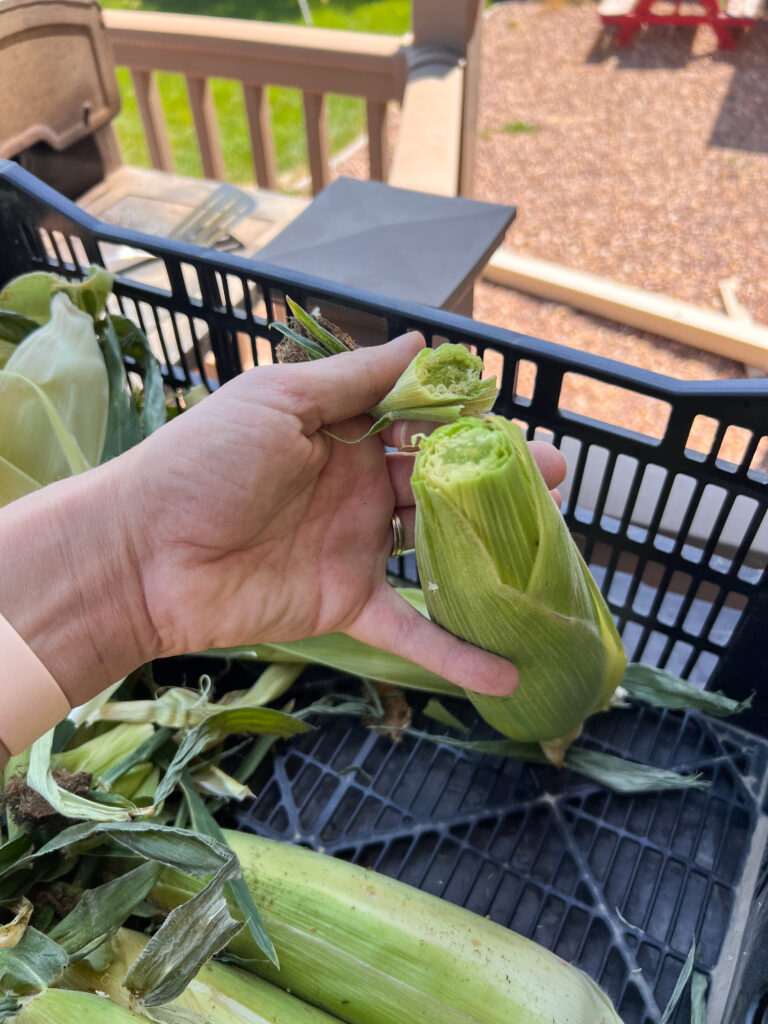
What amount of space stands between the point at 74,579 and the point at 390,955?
0.44m

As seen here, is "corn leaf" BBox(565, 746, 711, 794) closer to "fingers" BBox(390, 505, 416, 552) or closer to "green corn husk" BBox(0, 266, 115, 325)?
"fingers" BBox(390, 505, 416, 552)

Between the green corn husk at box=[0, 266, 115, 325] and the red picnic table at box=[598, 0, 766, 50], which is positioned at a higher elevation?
the green corn husk at box=[0, 266, 115, 325]

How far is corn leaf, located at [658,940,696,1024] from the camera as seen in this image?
673mm

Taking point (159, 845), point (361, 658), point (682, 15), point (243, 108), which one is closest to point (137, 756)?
point (159, 845)

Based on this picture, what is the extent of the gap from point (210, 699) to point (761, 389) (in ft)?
2.20

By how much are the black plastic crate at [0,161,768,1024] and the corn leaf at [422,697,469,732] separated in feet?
0.08

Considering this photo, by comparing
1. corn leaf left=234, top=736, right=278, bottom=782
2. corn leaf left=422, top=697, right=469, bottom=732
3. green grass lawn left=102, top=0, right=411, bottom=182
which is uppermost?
corn leaf left=422, top=697, right=469, bottom=732

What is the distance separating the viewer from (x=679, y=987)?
2.22ft

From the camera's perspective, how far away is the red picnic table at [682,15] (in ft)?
12.6

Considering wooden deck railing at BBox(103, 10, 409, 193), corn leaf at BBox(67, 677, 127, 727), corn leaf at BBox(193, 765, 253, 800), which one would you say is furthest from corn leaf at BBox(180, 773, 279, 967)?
wooden deck railing at BBox(103, 10, 409, 193)

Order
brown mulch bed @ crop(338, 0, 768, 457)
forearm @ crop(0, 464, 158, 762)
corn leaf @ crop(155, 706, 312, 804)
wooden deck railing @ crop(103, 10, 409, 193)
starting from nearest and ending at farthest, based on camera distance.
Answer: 1. forearm @ crop(0, 464, 158, 762)
2. corn leaf @ crop(155, 706, 312, 804)
3. wooden deck railing @ crop(103, 10, 409, 193)
4. brown mulch bed @ crop(338, 0, 768, 457)

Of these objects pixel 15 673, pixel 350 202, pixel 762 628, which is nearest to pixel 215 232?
pixel 350 202

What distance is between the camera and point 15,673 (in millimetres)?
648

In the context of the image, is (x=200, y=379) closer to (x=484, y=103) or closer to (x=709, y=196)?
(x=709, y=196)
